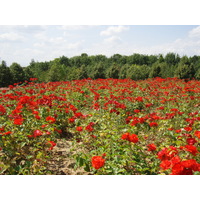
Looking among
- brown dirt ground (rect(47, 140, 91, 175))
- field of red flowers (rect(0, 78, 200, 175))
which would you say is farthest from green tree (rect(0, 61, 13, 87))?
brown dirt ground (rect(47, 140, 91, 175))

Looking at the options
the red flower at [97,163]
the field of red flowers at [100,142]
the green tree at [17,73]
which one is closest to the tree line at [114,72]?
the green tree at [17,73]

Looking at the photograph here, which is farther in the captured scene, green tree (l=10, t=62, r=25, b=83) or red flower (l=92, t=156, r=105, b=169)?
green tree (l=10, t=62, r=25, b=83)

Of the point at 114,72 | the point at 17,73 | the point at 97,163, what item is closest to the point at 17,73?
the point at 17,73

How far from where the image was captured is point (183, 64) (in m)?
15.6

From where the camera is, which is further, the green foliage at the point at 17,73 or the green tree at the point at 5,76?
the green foliage at the point at 17,73

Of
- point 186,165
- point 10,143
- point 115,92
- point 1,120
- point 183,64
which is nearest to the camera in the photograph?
point 186,165

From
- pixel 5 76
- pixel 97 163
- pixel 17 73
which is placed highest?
pixel 17 73

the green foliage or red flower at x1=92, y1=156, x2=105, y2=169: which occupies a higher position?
the green foliage

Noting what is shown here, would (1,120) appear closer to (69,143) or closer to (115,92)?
(69,143)

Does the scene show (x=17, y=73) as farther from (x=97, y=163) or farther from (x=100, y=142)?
(x=97, y=163)

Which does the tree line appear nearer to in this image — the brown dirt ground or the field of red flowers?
the field of red flowers

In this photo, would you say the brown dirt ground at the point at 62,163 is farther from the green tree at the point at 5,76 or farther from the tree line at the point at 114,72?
the green tree at the point at 5,76
